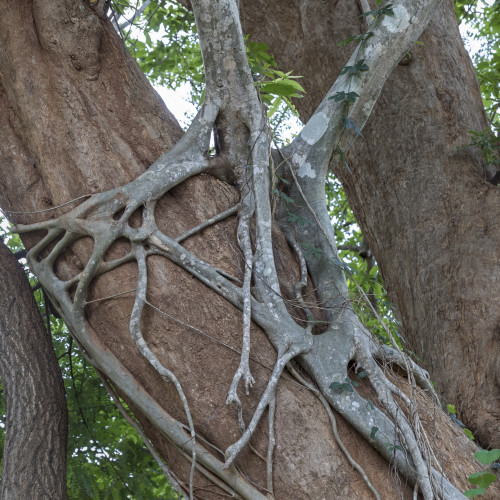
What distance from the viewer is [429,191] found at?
13.5ft

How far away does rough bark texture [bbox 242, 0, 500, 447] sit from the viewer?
3.65 metres

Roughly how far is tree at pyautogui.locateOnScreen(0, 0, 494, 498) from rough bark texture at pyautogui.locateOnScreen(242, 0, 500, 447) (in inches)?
35.1

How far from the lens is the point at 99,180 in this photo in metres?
2.84

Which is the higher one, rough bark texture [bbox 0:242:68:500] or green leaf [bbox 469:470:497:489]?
rough bark texture [bbox 0:242:68:500]

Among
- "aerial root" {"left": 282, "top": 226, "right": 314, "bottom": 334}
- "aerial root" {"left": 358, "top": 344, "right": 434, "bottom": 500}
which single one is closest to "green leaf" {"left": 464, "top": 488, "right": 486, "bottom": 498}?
"aerial root" {"left": 358, "top": 344, "right": 434, "bottom": 500}

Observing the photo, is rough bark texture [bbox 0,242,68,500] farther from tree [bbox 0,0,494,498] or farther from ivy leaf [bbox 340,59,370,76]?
ivy leaf [bbox 340,59,370,76]

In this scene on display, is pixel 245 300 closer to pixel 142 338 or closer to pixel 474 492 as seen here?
pixel 142 338

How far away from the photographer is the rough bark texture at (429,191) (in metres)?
3.65

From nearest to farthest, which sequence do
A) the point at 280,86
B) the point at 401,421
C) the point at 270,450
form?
the point at 270,450, the point at 401,421, the point at 280,86

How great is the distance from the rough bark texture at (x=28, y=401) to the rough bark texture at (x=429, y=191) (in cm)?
209

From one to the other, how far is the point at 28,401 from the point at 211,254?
41.1 inches

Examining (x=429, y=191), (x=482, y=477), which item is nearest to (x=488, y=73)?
(x=429, y=191)

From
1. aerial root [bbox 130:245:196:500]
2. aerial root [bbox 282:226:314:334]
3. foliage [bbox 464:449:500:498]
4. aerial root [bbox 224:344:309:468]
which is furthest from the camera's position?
aerial root [bbox 282:226:314:334]

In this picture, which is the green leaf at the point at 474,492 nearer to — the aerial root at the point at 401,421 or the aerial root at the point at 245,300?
the aerial root at the point at 401,421
